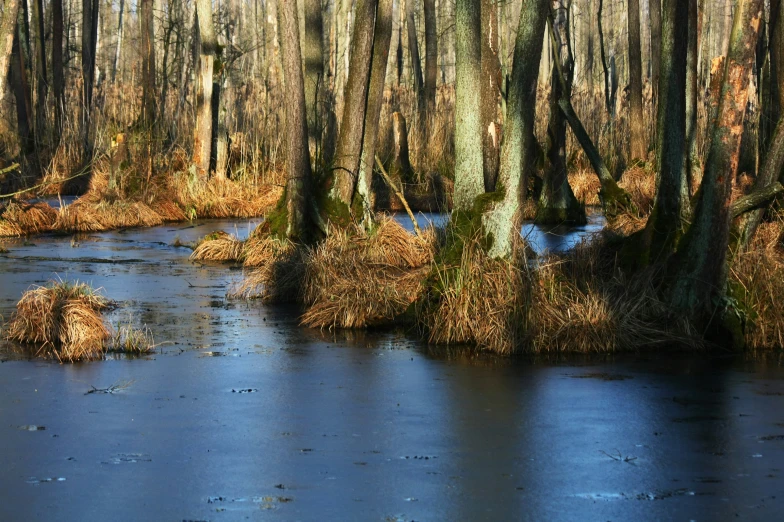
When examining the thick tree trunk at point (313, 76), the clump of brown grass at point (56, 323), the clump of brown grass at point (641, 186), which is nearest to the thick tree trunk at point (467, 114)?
the clump of brown grass at point (56, 323)

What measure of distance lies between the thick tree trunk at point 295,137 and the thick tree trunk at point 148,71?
887 cm

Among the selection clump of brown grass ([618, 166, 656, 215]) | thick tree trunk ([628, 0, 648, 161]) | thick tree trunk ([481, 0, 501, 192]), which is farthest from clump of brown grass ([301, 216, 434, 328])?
thick tree trunk ([628, 0, 648, 161])

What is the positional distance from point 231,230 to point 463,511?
1437 centimetres

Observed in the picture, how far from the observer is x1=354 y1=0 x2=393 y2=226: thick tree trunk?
15.2m

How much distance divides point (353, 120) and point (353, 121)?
0.06ft

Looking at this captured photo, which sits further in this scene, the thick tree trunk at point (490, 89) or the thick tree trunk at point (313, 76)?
the thick tree trunk at point (313, 76)

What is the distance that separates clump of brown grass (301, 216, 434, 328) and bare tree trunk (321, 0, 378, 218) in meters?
0.96

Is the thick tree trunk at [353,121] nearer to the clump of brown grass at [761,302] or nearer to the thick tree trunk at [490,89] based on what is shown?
the thick tree trunk at [490,89]

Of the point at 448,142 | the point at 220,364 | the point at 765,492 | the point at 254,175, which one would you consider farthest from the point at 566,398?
the point at 448,142

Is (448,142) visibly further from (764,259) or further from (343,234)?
(764,259)

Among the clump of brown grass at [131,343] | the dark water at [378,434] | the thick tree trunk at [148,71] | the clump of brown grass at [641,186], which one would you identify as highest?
the thick tree trunk at [148,71]

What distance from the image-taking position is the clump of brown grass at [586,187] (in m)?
24.3

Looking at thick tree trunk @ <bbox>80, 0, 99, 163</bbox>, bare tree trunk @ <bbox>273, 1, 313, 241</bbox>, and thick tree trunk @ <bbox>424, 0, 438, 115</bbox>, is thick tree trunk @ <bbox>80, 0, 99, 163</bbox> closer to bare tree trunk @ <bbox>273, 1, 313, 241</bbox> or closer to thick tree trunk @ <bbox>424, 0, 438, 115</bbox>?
thick tree trunk @ <bbox>424, 0, 438, 115</bbox>

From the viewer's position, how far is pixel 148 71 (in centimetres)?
2455
